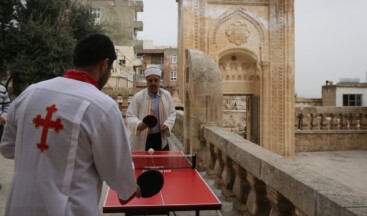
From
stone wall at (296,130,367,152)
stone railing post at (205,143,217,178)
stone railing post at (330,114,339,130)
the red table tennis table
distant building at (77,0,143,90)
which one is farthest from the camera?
distant building at (77,0,143,90)

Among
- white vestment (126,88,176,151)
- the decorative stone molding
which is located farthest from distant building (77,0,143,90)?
white vestment (126,88,176,151)

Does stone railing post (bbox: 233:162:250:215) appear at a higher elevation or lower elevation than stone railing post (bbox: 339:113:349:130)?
lower

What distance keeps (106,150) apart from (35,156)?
0.34m

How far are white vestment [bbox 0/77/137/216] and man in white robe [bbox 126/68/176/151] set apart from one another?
3454mm

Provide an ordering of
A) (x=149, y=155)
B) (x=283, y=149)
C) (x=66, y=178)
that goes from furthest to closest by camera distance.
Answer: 1. (x=283, y=149)
2. (x=149, y=155)
3. (x=66, y=178)

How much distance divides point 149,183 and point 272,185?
3.73ft

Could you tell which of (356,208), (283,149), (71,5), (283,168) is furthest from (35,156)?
(71,5)

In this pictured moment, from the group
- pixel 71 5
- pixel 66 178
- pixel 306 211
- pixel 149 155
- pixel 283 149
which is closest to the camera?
pixel 66 178

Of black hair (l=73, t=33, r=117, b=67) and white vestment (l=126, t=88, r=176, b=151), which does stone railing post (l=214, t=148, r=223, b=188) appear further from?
black hair (l=73, t=33, r=117, b=67)

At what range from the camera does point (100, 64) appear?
2.13m

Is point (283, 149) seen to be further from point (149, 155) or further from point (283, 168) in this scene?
point (283, 168)

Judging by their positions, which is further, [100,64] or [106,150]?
[100,64]

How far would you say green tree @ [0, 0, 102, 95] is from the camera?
711 inches

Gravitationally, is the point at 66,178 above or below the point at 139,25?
below
